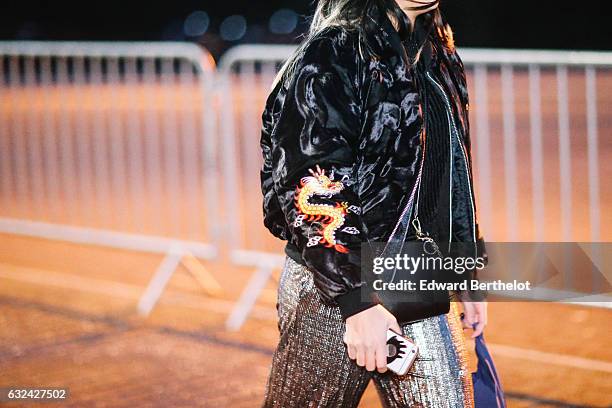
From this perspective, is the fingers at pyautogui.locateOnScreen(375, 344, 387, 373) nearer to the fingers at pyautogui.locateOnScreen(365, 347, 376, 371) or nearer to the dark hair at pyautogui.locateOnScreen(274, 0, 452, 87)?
the fingers at pyautogui.locateOnScreen(365, 347, 376, 371)

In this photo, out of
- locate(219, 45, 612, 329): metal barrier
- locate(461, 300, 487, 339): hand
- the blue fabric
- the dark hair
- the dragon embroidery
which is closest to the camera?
the dragon embroidery

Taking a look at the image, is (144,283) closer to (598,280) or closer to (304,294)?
(598,280)

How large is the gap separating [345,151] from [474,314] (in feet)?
2.88

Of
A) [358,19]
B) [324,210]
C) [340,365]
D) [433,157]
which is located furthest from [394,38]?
[340,365]

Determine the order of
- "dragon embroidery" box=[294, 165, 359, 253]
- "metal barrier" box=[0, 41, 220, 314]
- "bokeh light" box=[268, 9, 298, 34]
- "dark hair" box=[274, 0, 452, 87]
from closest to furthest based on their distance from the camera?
1. "dragon embroidery" box=[294, 165, 359, 253]
2. "dark hair" box=[274, 0, 452, 87]
3. "metal barrier" box=[0, 41, 220, 314]
4. "bokeh light" box=[268, 9, 298, 34]

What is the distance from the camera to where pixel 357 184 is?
2.55m

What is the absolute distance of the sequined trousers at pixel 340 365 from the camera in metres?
2.63

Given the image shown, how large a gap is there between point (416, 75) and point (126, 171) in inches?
197

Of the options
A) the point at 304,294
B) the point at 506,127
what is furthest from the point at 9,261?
A: the point at 304,294

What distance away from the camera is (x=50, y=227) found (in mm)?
7527

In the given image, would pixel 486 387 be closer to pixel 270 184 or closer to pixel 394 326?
pixel 394 326

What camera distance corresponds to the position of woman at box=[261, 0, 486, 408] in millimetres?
2467

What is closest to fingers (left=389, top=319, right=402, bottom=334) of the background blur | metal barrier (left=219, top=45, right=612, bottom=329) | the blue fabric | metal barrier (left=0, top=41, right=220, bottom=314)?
the blue fabric

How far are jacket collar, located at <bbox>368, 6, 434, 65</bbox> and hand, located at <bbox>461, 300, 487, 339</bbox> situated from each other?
0.81 meters
